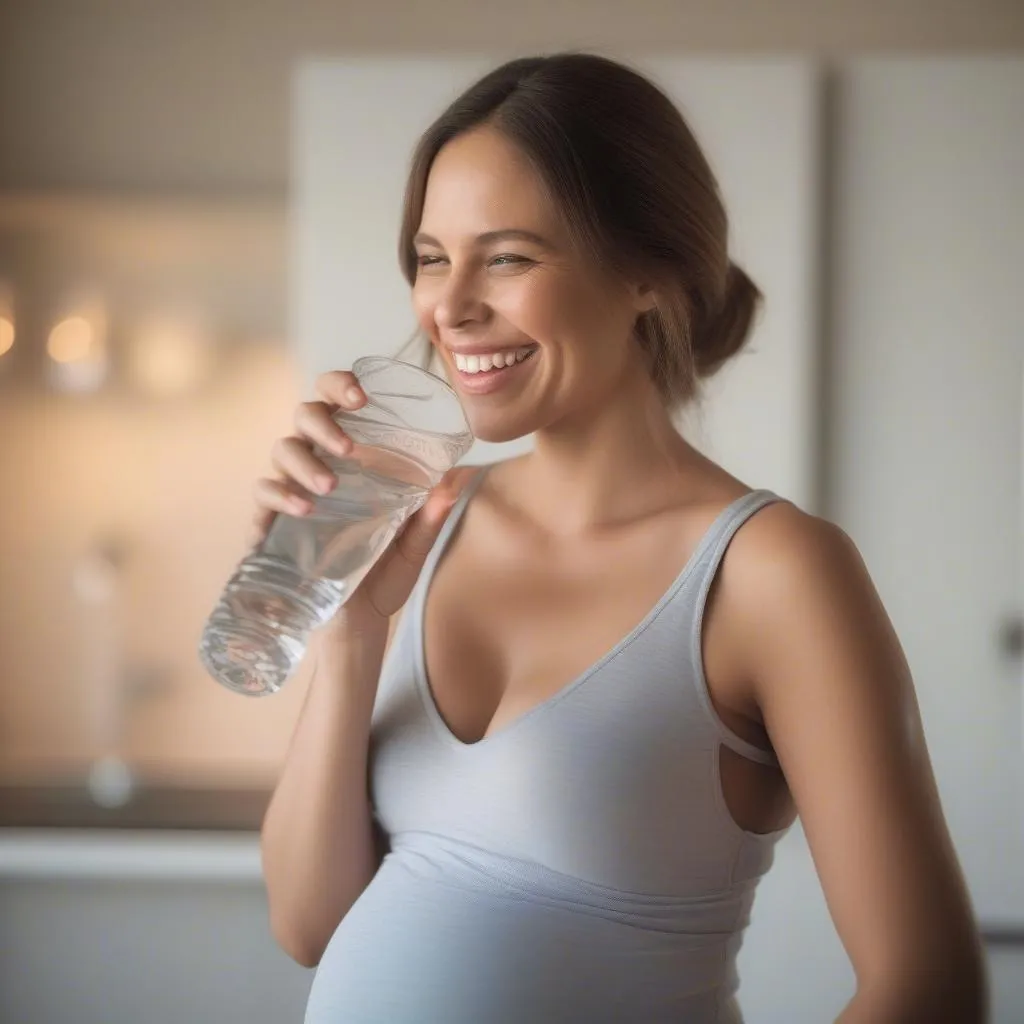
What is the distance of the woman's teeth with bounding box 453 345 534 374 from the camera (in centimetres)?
90

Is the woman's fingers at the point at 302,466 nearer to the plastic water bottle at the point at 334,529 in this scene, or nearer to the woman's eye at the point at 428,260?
the plastic water bottle at the point at 334,529

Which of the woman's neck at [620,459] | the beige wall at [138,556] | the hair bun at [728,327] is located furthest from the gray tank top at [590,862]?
the beige wall at [138,556]

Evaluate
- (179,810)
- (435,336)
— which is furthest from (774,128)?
(179,810)

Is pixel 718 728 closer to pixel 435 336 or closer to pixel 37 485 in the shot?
pixel 435 336

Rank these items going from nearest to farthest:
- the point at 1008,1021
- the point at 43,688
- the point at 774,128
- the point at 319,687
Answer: the point at 319,687 < the point at 774,128 < the point at 1008,1021 < the point at 43,688

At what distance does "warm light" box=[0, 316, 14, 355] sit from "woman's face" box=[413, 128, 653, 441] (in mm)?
1604

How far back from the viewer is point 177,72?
227cm

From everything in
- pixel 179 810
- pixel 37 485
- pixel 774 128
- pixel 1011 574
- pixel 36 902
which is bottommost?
pixel 36 902

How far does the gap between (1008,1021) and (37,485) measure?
6.50 ft

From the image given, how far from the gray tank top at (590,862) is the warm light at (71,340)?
5.39 ft

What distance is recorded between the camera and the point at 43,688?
2289 mm

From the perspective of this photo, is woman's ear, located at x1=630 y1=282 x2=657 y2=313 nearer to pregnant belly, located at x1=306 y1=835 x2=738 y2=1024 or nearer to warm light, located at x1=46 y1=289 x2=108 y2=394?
pregnant belly, located at x1=306 y1=835 x2=738 y2=1024

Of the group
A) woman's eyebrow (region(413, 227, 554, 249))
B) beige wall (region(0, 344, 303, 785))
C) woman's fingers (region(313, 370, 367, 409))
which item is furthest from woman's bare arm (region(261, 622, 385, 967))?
beige wall (region(0, 344, 303, 785))

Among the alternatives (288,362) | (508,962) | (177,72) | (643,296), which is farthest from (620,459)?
(177,72)
